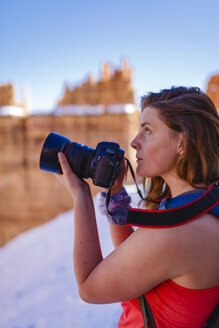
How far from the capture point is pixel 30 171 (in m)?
10.6

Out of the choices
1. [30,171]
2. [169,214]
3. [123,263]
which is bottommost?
[30,171]

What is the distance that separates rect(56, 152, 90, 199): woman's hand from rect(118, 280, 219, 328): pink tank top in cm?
32

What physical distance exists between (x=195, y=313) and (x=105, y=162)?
→ 1.47 feet

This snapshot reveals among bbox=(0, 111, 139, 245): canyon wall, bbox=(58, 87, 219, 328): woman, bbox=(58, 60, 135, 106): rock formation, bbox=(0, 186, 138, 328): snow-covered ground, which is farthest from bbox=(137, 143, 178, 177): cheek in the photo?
bbox=(58, 60, 135, 106): rock formation

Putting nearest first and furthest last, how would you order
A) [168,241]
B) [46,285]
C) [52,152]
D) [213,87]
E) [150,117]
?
1. [168,241]
2. [150,117]
3. [52,152]
4. [46,285]
5. [213,87]

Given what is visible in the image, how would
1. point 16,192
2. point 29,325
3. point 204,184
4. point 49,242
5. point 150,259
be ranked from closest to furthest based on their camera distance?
point 150,259, point 204,184, point 29,325, point 49,242, point 16,192

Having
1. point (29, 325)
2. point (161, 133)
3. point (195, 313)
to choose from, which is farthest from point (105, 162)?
point (29, 325)

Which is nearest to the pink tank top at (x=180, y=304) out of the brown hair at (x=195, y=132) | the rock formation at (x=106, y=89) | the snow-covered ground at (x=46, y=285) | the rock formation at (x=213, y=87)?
the brown hair at (x=195, y=132)

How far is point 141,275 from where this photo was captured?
0.52m

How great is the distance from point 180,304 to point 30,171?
10.6m

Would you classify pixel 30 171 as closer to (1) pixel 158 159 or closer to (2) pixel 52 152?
(2) pixel 52 152

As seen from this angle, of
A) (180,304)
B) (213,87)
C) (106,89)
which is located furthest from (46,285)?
(213,87)

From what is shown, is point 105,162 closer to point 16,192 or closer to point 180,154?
point 180,154

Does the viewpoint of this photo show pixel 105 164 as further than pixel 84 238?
Yes
